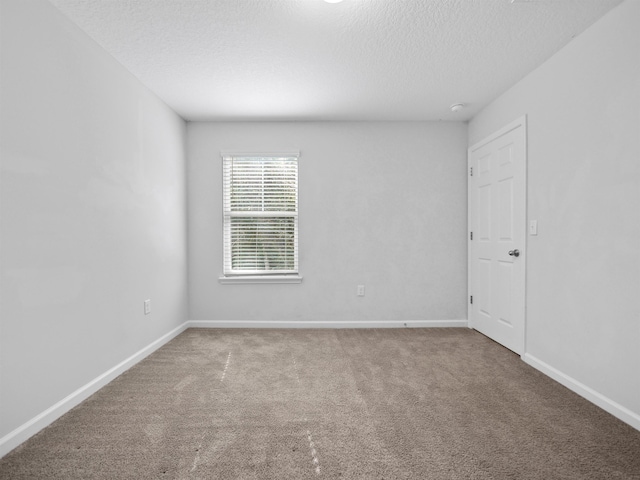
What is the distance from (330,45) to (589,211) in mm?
2121

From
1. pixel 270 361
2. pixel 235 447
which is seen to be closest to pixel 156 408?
pixel 235 447

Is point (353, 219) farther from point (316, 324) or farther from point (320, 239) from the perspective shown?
point (316, 324)

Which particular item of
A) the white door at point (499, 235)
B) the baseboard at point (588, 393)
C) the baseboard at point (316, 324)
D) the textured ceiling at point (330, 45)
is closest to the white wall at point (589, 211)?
the baseboard at point (588, 393)

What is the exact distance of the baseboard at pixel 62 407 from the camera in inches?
69.9

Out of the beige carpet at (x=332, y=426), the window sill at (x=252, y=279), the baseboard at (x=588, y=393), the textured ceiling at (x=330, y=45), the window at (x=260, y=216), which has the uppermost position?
the textured ceiling at (x=330, y=45)

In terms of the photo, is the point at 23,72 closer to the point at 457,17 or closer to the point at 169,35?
the point at 169,35

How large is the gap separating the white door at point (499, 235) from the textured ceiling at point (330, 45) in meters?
0.60

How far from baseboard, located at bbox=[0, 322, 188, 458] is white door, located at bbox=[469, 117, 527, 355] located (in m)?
3.37

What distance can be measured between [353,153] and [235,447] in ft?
10.9

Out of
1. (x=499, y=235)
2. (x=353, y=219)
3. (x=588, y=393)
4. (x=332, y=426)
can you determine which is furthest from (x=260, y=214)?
(x=588, y=393)

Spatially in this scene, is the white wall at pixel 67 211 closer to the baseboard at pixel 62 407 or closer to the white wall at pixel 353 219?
the baseboard at pixel 62 407

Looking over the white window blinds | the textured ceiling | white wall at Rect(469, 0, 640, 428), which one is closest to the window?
the white window blinds

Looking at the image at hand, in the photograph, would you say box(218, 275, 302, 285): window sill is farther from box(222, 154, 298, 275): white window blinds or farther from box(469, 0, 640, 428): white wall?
box(469, 0, 640, 428): white wall

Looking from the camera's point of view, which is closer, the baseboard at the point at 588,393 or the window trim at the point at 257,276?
the baseboard at the point at 588,393
